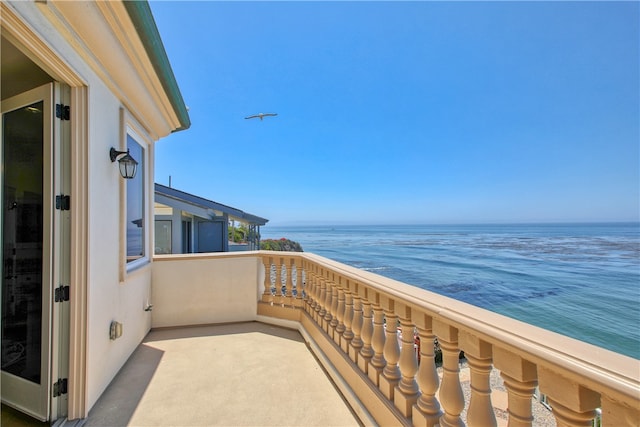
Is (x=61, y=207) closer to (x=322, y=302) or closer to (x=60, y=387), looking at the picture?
(x=60, y=387)

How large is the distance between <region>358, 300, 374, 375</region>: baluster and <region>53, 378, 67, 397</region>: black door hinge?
82.7 inches

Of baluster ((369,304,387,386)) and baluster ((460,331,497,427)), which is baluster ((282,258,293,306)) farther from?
baluster ((460,331,497,427))

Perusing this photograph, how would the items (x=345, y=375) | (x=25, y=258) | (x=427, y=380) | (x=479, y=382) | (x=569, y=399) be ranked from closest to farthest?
(x=569, y=399)
(x=479, y=382)
(x=427, y=380)
(x=25, y=258)
(x=345, y=375)

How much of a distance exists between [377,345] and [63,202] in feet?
7.78

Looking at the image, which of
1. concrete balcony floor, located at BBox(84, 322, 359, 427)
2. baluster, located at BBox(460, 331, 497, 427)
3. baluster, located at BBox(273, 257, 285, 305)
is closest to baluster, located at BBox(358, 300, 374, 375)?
concrete balcony floor, located at BBox(84, 322, 359, 427)

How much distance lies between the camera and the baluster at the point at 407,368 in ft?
5.31

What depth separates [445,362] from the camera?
4.33ft

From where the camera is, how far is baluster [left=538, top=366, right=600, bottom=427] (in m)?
0.76

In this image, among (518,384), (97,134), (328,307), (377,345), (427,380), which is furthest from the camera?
(328,307)

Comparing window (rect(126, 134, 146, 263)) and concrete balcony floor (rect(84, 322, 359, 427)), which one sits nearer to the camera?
concrete balcony floor (rect(84, 322, 359, 427))

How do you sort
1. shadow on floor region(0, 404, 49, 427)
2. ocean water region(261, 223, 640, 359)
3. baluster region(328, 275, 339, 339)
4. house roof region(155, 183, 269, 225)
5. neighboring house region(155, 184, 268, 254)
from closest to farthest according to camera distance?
shadow on floor region(0, 404, 49, 427)
baluster region(328, 275, 339, 339)
house roof region(155, 183, 269, 225)
neighboring house region(155, 184, 268, 254)
ocean water region(261, 223, 640, 359)

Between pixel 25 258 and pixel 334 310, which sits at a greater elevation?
pixel 25 258

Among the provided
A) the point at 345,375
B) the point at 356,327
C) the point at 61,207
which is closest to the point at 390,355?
the point at 356,327

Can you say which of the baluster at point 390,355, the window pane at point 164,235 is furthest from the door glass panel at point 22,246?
the window pane at point 164,235
